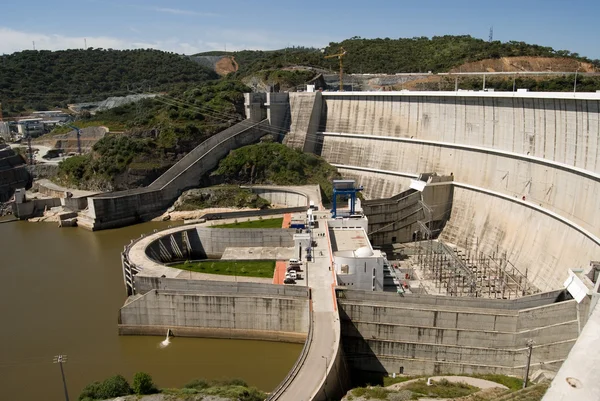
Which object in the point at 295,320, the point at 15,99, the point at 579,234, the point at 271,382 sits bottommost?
the point at 271,382

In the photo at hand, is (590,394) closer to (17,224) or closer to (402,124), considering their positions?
(402,124)

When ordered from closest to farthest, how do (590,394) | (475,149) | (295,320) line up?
(590,394)
(295,320)
(475,149)

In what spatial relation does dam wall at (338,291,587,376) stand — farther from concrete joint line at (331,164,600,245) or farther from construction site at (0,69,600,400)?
concrete joint line at (331,164,600,245)

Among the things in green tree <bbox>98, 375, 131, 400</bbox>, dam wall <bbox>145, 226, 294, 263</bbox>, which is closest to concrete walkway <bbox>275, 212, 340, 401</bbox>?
dam wall <bbox>145, 226, 294, 263</bbox>

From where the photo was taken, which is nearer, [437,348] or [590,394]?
[590,394]

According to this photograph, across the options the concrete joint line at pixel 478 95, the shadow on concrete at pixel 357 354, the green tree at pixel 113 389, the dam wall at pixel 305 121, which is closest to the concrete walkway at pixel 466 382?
the shadow on concrete at pixel 357 354

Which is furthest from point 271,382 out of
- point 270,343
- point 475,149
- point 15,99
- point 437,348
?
point 15,99

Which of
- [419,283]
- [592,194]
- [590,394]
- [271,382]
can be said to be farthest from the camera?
[419,283]

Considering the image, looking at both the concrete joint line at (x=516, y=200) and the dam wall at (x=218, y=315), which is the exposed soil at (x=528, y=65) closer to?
the concrete joint line at (x=516, y=200)
